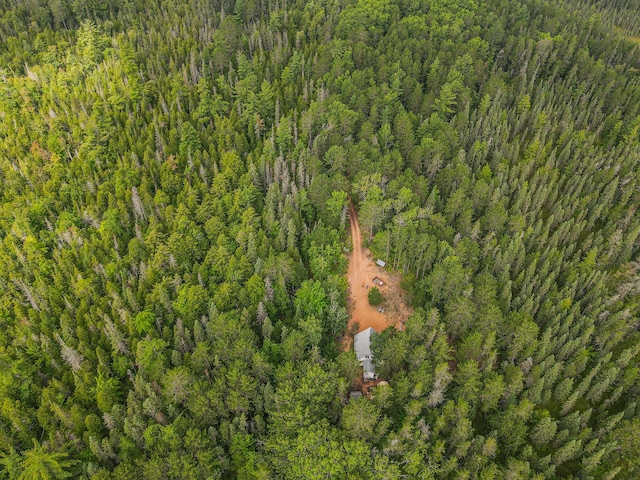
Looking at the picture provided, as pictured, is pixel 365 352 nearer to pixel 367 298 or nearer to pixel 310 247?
pixel 367 298

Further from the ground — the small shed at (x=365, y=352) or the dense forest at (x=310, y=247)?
the dense forest at (x=310, y=247)

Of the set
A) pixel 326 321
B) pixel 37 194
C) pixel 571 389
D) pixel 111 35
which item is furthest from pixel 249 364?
pixel 111 35

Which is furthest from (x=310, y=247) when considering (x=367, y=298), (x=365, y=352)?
(x=365, y=352)

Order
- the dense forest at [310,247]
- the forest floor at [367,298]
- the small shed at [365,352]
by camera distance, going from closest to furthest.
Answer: the dense forest at [310,247], the small shed at [365,352], the forest floor at [367,298]

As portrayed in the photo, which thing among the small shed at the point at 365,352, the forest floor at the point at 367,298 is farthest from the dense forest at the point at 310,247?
the small shed at the point at 365,352

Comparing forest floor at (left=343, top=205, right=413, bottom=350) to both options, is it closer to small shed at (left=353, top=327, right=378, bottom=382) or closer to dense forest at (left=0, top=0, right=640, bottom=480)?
small shed at (left=353, top=327, right=378, bottom=382)

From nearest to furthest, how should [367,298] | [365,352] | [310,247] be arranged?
[365,352], [310,247], [367,298]

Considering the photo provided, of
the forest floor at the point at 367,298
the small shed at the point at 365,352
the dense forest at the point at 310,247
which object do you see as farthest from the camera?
the forest floor at the point at 367,298

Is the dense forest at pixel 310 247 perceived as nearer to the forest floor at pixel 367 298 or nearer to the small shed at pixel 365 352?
the forest floor at pixel 367 298

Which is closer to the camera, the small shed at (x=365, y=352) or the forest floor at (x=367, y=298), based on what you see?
the small shed at (x=365, y=352)
